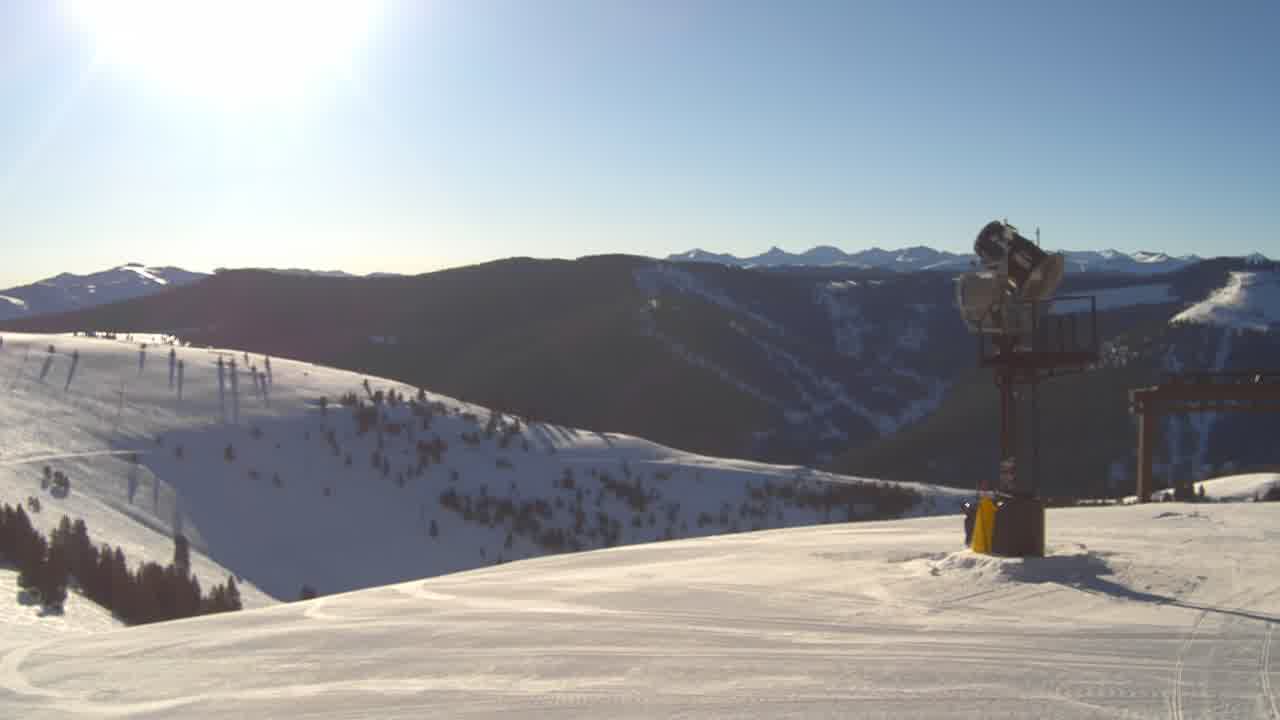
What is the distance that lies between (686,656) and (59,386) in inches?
1256

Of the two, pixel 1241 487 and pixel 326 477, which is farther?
pixel 326 477

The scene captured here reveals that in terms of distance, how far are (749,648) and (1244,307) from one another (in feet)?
469

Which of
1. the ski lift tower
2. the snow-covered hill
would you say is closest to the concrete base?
the ski lift tower

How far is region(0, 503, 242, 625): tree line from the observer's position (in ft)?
45.8

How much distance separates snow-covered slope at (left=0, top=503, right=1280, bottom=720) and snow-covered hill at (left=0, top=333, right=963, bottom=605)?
1343 centimetres

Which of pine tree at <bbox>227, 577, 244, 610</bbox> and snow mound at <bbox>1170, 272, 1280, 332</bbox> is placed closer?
pine tree at <bbox>227, 577, 244, 610</bbox>

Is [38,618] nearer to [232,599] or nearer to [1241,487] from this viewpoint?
[232,599]

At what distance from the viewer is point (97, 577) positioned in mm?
16141

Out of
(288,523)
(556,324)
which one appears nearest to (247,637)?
(288,523)

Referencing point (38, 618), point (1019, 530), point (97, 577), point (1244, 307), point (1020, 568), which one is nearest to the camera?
point (1020, 568)

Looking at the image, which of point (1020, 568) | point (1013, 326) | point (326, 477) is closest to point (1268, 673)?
point (1020, 568)

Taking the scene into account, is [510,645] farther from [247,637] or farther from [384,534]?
[384,534]

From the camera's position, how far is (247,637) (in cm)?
880

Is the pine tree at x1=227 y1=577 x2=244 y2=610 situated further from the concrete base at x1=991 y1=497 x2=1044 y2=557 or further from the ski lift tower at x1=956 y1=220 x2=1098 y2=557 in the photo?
the concrete base at x1=991 y1=497 x2=1044 y2=557
